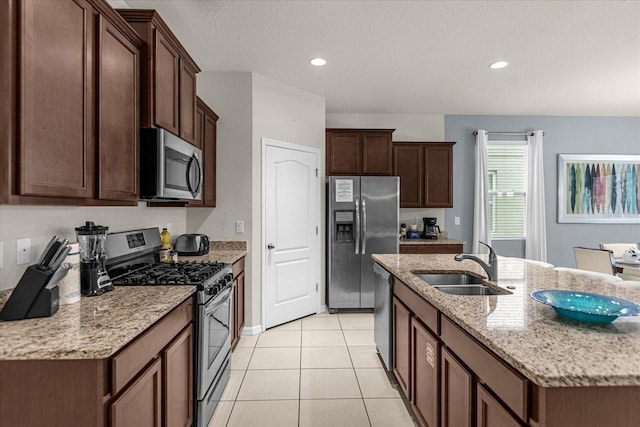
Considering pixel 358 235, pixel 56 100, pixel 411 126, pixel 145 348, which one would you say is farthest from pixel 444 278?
pixel 411 126

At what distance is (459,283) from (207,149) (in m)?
2.53

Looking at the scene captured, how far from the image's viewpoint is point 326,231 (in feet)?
14.5

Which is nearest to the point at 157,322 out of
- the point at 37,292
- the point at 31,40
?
the point at 37,292

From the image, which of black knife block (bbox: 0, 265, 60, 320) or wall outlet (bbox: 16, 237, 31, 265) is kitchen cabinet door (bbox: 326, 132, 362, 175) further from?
black knife block (bbox: 0, 265, 60, 320)

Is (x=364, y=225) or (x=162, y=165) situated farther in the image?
(x=364, y=225)

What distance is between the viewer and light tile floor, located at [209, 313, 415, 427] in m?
2.15

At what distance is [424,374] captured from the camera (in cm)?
185

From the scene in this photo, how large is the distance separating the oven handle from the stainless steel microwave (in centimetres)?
66

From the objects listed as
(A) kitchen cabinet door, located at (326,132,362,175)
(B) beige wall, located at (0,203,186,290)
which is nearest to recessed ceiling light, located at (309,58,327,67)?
(A) kitchen cabinet door, located at (326,132,362,175)

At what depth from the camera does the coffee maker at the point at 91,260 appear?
5.37 feet

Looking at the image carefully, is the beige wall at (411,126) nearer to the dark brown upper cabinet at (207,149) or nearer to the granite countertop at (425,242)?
the granite countertop at (425,242)

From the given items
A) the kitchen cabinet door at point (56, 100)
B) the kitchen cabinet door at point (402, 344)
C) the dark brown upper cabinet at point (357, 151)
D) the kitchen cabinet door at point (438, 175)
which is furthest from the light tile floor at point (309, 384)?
the kitchen cabinet door at point (438, 175)

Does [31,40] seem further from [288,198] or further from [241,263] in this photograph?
[288,198]

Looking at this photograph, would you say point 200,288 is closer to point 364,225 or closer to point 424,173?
point 364,225
